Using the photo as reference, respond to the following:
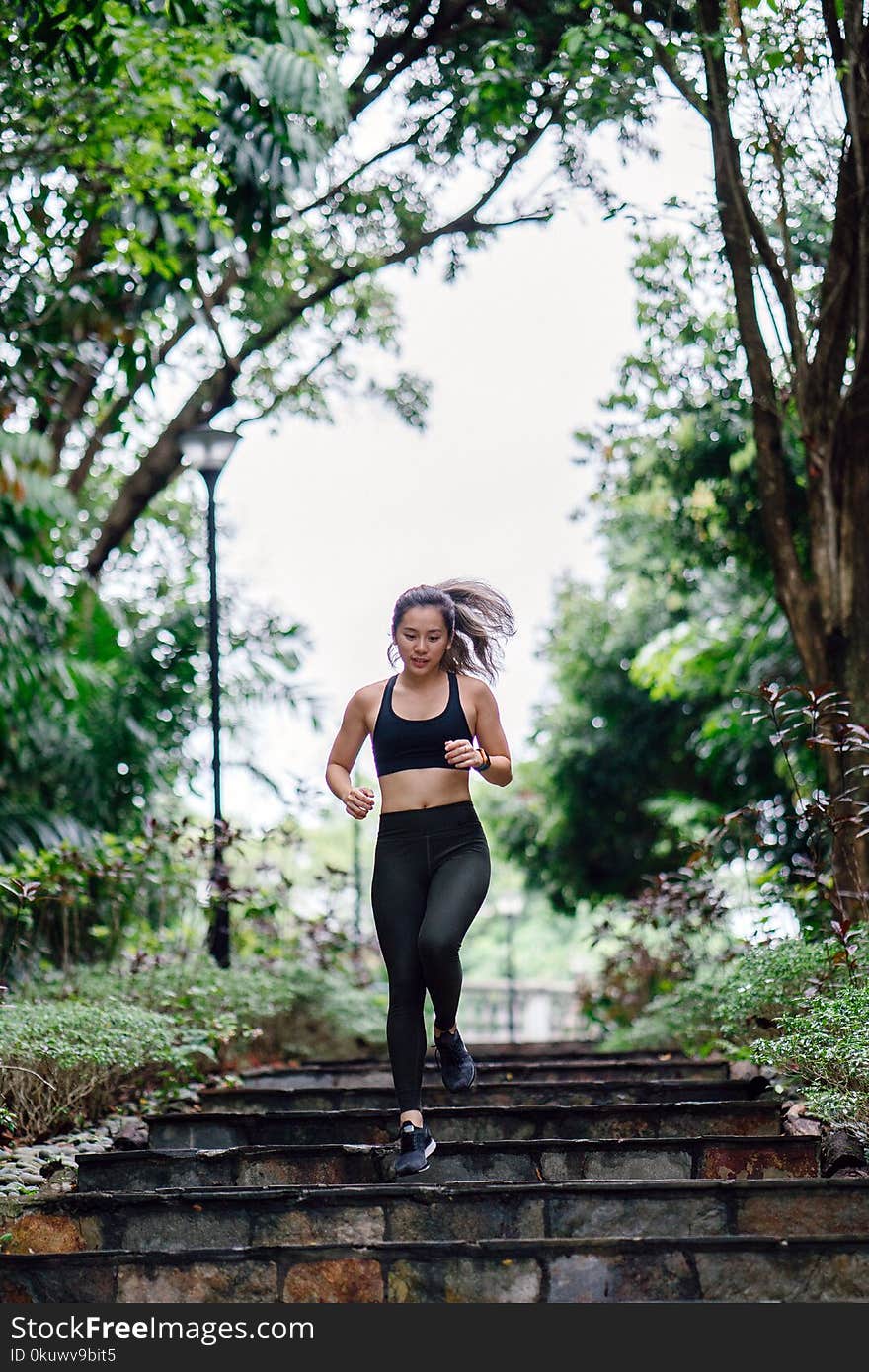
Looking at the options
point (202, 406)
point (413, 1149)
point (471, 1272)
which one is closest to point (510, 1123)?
point (413, 1149)

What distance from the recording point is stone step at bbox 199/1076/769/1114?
210 inches

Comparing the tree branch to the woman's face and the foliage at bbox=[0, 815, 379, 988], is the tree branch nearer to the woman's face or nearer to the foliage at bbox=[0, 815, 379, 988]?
the foliage at bbox=[0, 815, 379, 988]

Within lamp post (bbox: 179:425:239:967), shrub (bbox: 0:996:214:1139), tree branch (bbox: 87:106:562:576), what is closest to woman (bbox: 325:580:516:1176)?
shrub (bbox: 0:996:214:1139)

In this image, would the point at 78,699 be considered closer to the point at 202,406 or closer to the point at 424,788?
the point at 202,406

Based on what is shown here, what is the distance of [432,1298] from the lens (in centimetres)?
367

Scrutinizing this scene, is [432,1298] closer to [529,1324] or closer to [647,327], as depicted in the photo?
[529,1324]

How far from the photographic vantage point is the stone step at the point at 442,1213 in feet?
12.8

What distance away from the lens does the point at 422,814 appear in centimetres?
455

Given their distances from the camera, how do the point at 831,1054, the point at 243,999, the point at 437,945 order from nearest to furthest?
the point at 437,945 → the point at 831,1054 → the point at 243,999

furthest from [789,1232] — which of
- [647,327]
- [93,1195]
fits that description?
[647,327]

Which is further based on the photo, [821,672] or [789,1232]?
[821,672]

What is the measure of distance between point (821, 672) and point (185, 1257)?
15.8 feet

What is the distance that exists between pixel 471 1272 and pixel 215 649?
6.07 m

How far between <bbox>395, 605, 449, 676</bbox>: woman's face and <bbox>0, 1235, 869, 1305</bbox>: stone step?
1.83 meters
